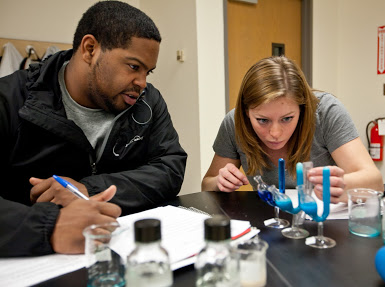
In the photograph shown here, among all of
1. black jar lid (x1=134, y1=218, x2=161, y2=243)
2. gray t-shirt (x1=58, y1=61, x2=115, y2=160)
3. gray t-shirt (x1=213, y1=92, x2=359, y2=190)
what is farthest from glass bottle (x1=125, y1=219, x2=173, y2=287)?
gray t-shirt (x1=213, y1=92, x2=359, y2=190)

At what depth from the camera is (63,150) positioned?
1.09 meters

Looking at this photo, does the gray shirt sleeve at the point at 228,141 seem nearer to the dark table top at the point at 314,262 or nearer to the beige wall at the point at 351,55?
the dark table top at the point at 314,262

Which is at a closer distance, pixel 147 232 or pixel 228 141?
pixel 147 232

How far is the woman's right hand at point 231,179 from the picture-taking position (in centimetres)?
113

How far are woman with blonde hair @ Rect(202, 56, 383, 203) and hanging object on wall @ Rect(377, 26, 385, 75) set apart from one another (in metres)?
2.11

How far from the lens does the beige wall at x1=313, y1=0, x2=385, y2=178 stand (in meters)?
3.07

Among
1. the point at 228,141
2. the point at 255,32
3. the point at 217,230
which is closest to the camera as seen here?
the point at 217,230

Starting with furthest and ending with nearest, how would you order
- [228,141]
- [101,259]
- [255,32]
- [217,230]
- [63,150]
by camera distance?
[255,32] < [228,141] < [63,150] < [101,259] < [217,230]

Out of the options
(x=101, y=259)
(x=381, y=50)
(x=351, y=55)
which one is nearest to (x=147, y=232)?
(x=101, y=259)

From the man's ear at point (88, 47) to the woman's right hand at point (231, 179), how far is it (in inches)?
25.6

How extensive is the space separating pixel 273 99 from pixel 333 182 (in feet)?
1.22

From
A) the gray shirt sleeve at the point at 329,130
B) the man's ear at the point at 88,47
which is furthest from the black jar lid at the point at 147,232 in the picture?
the gray shirt sleeve at the point at 329,130

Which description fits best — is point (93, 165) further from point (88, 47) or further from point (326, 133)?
point (326, 133)

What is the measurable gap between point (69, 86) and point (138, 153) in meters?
0.37
